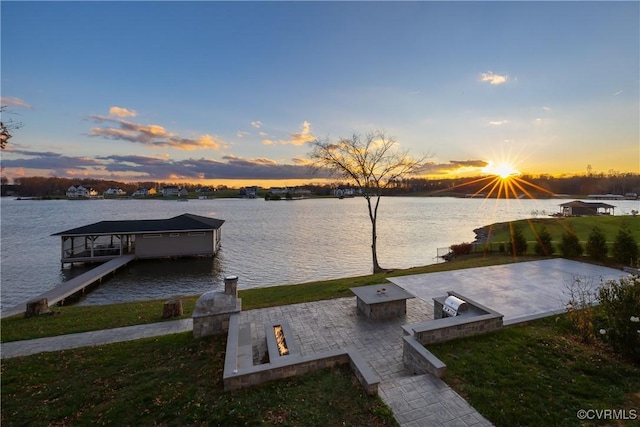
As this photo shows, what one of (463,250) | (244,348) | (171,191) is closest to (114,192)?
(171,191)

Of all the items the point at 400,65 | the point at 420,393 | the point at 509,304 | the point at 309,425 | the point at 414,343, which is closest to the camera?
the point at 309,425

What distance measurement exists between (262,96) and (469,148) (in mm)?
15916

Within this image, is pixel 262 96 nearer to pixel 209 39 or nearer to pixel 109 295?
pixel 209 39

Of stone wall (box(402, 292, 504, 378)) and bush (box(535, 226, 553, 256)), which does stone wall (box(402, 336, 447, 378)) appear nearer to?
stone wall (box(402, 292, 504, 378))

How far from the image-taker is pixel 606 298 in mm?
5875

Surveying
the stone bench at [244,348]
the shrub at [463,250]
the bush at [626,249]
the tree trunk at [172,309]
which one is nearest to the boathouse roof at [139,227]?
the tree trunk at [172,309]

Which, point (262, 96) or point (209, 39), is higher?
point (209, 39)

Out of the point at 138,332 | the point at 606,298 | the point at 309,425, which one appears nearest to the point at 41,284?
the point at 138,332

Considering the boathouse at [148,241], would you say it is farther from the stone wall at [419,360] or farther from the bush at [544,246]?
the bush at [544,246]

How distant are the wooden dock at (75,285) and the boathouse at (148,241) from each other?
1501mm

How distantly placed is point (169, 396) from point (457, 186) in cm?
15128

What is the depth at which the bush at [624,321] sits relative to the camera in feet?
16.8

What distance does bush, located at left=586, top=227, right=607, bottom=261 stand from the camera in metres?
13.5

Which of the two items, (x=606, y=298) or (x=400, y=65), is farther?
(x=400, y=65)
